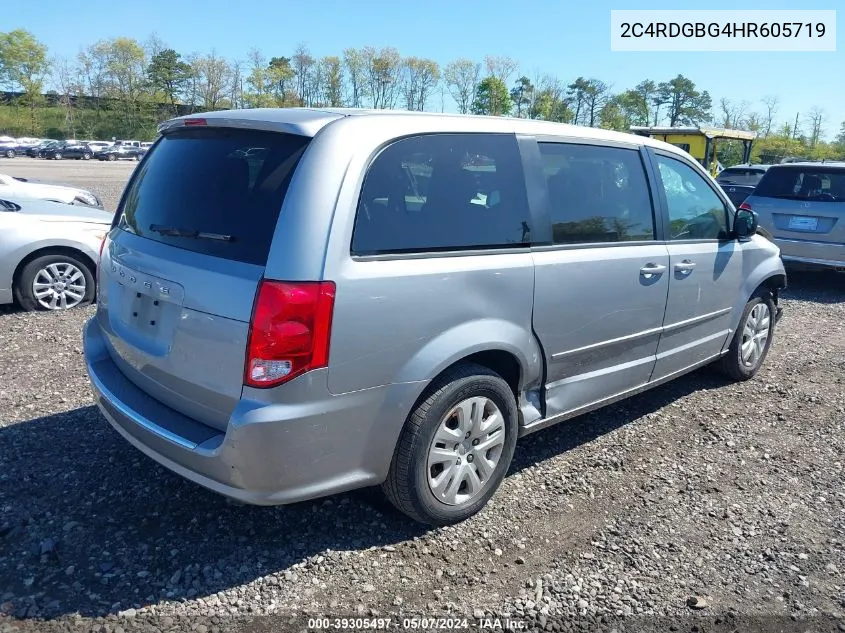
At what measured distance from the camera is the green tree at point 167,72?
8484 cm

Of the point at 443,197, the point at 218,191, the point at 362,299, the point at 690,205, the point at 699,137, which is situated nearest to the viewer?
the point at 362,299

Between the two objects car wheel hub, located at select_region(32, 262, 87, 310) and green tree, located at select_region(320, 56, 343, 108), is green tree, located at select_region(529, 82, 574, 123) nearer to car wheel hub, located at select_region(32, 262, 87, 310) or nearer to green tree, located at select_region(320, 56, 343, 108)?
green tree, located at select_region(320, 56, 343, 108)

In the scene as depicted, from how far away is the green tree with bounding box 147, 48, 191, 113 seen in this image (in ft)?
278

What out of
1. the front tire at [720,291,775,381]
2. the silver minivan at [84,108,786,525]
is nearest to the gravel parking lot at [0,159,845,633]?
the silver minivan at [84,108,786,525]

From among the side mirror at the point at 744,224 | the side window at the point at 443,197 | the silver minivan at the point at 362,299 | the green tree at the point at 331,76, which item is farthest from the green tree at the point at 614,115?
the side window at the point at 443,197

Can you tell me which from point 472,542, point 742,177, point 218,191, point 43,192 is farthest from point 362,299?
point 742,177

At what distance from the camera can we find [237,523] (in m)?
3.26

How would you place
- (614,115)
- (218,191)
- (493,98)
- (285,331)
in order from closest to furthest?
(285,331)
(218,191)
(614,115)
(493,98)

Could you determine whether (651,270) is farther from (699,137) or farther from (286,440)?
(699,137)

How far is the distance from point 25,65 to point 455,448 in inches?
3789

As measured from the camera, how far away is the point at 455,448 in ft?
10.6

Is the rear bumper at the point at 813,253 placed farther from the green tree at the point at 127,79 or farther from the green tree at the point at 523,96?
the green tree at the point at 127,79

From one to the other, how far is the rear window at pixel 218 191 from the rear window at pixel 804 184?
28.3 feet

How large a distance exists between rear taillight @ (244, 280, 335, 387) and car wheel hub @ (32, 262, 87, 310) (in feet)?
17.1
